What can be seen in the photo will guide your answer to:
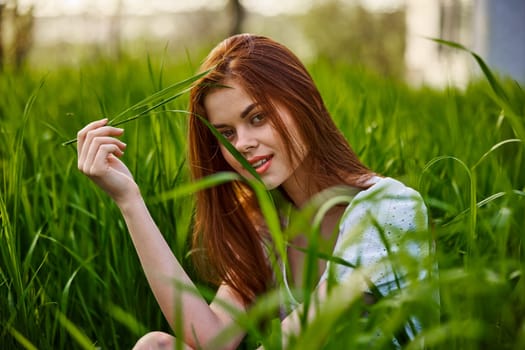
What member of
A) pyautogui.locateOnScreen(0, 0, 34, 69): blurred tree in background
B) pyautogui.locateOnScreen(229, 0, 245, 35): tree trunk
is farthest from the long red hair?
→ pyautogui.locateOnScreen(229, 0, 245, 35): tree trunk

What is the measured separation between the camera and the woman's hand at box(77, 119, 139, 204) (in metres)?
1.14

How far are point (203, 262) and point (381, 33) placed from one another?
14.8 meters

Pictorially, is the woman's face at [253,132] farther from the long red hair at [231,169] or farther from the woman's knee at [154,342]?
the woman's knee at [154,342]

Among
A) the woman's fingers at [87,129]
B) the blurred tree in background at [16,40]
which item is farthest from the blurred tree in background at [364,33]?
the woman's fingers at [87,129]

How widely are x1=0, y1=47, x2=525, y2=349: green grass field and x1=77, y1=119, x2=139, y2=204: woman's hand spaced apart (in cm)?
6

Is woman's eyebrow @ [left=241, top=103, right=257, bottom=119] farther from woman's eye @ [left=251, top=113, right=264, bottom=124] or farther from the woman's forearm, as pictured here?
the woman's forearm

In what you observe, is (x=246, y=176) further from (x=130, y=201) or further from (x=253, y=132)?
(x=130, y=201)

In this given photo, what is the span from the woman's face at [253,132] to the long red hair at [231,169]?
0.04 ft

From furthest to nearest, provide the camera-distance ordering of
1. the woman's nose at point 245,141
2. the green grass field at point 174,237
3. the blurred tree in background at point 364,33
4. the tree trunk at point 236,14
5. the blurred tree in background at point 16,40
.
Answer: the blurred tree in background at point 364,33
the tree trunk at point 236,14
the blurred tree in background at point 16,40
the woman's nose at point 245,141
the green grass field at point 174,237

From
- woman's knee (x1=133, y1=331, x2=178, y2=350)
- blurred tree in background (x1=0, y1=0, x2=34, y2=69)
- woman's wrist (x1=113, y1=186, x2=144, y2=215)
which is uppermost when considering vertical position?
blurred tree in background (x1=0, y1=0, x2=34, y2=69)

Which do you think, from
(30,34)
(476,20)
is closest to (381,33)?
(476,20)

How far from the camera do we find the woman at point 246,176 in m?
1.17

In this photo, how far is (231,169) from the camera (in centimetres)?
150

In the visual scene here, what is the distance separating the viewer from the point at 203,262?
1.50 metres
